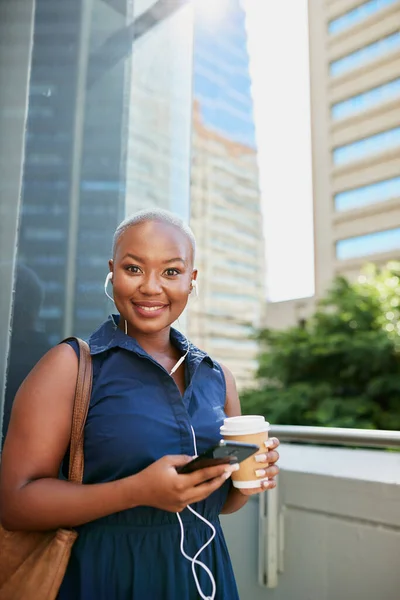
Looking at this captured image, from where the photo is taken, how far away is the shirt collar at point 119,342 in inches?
43.0

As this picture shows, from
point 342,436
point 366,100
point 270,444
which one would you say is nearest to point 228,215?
point 366,100

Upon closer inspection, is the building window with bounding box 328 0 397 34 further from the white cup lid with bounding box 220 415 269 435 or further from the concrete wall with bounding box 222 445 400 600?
the white cup lid with bounding box 220 415 269 435

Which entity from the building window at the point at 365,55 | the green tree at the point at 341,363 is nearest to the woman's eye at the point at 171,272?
the green tree at the point at 341,363

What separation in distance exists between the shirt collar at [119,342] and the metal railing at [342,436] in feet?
2.29

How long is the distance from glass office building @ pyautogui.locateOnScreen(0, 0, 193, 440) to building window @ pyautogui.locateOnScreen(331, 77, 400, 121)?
2504 centimetres

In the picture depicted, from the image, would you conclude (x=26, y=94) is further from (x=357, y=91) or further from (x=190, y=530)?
(x=357, y=91)

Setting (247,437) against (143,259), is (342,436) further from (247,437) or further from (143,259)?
(143,259)

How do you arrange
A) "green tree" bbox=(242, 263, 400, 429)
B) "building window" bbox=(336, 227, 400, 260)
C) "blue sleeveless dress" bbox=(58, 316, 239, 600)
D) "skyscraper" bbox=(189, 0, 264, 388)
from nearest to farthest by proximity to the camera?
"blue sleeveless dress" bbox=(58, 316, 239, 600) → "green tree" bbox=(242, 263, 400, 429) → "building window" bbox=(336, 227, 400, 260) → "skyscraper" bbox=(189, 0, 264, 388)

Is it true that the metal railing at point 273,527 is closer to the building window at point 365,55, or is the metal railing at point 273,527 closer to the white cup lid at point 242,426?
the white cup lid at point 242,426

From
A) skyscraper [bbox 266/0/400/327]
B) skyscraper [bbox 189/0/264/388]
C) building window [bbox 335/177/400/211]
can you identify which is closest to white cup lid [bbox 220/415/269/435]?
skyscraper [bbox 266/0/400/327]

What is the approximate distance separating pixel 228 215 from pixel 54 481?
3490 centimetres

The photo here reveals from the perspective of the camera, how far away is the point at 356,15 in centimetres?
2558

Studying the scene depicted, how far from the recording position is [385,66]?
79.9 ft

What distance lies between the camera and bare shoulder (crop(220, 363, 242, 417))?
1286 mm
